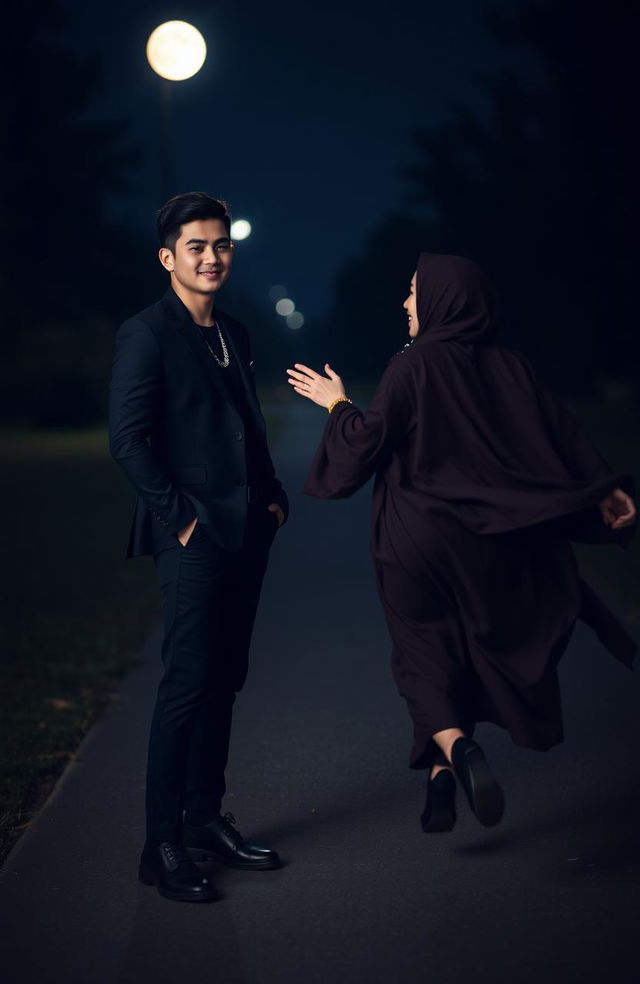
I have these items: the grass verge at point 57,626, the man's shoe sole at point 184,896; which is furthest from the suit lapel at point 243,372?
the grass verge at point 57,626

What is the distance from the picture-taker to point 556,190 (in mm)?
41156

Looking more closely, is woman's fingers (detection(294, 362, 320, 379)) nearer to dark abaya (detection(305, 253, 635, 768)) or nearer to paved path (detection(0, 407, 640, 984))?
dark abaya (detection(305, 253, 635, 768))

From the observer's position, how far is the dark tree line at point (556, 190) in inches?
1396

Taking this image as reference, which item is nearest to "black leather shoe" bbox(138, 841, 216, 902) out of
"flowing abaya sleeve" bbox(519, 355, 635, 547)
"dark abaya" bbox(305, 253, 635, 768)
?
"dark abaya" bbox(305, 253, 635, 768)

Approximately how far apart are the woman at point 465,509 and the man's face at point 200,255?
0.43 metres

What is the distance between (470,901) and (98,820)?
5.22ft

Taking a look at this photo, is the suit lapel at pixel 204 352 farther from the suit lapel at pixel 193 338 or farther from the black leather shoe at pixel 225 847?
the black leather shoe at pixel 225 847

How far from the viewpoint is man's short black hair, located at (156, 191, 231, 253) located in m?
4.45

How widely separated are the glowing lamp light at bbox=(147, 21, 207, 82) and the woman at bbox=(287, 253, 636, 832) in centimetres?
1068

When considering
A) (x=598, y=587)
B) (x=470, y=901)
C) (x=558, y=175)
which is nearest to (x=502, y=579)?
(x=470, y=901)

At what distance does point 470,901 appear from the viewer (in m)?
4.21

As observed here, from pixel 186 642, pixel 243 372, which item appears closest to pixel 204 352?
pixel 243 372

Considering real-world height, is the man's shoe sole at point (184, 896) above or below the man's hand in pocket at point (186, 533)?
below

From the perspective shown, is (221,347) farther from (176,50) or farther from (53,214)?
(53,214)
